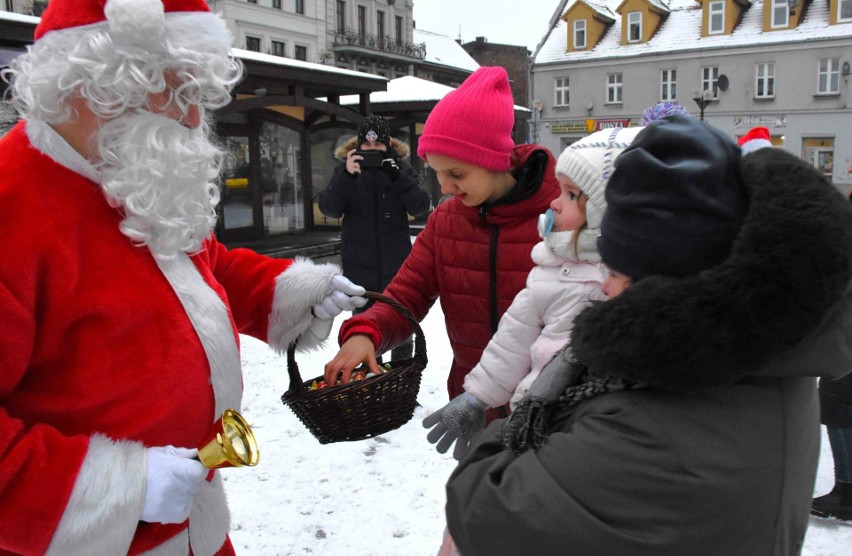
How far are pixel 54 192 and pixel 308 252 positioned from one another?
8.93 meters

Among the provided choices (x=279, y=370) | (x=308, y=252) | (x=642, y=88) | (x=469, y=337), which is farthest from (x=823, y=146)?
(x=469, y=337)

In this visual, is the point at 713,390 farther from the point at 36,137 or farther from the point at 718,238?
the point at 36,137

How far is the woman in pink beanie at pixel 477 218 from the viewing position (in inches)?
87.6

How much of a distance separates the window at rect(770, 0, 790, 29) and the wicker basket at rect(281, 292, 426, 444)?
30.7 metres

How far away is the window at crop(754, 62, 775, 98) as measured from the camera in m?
27.5

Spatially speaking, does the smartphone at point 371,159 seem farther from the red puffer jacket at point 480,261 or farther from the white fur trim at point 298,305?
the white fur trim at point 298,305

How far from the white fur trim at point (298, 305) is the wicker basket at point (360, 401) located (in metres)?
0.05

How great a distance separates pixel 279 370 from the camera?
5.47 meters

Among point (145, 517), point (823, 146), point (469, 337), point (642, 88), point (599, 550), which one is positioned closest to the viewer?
point (599, 550)

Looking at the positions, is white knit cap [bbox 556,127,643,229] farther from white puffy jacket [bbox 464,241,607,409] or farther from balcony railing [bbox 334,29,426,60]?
balcony railing [bbox 334,29,426,60]

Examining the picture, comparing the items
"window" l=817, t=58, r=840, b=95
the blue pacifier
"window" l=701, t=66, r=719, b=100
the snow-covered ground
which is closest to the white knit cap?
the blue pacifier

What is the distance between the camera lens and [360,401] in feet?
6.70

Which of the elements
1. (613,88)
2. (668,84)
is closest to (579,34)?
(613,88)

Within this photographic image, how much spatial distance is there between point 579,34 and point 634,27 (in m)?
2.59
